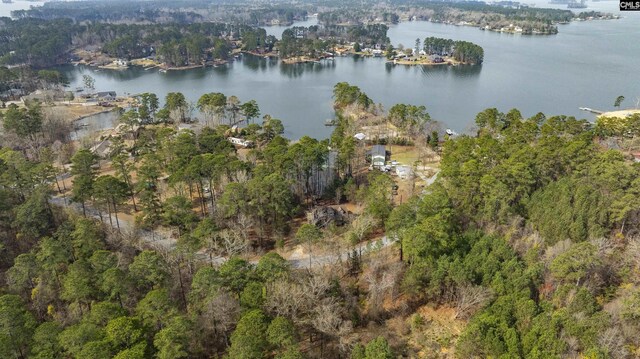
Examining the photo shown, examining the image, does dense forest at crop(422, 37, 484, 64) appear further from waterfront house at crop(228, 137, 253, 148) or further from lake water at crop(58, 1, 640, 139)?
waterfront house at crop(228, 137, 253, 148)

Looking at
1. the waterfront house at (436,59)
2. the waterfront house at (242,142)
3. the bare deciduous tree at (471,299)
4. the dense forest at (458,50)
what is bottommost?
the bare deciduous tree at (471,299)

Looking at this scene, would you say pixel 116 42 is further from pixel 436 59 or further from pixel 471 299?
pixel 471 299

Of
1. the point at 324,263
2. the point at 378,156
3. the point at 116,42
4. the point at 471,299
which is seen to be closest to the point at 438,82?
the point at 378,156

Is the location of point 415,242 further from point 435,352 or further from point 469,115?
point 469,115

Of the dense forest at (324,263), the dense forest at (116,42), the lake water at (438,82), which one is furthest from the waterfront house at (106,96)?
the dense forest at (324,263)

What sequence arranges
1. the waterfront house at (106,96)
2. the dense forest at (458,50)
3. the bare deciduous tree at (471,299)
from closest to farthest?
1. the bare deciduous tree at (471,299)
2. the waterfront house at (106,96)
3. the dense forest at (458,50)

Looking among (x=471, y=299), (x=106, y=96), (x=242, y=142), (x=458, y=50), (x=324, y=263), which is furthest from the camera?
(x=458, y=50)

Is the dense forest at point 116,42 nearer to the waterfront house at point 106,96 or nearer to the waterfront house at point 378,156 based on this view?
the waterfront house at point 106,96
